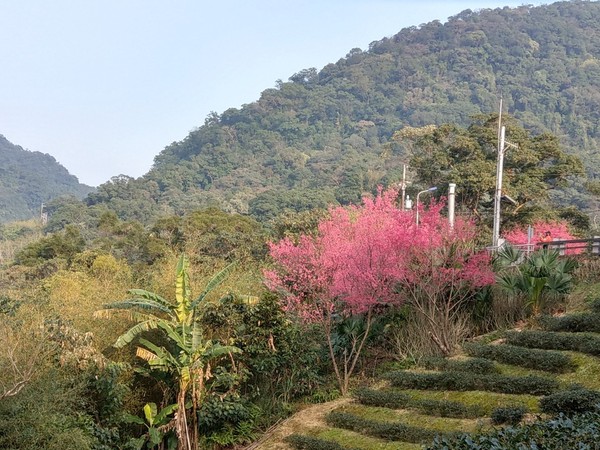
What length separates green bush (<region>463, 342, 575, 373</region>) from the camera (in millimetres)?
14080

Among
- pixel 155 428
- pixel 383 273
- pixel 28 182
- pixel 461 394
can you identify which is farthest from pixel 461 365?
pixel 28 182

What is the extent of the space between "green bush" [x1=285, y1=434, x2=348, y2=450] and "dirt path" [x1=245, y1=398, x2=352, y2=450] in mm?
160

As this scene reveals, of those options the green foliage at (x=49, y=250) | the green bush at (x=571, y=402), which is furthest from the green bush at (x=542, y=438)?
the green foliage at (x=49, y=250)

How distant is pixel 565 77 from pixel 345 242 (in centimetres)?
12073

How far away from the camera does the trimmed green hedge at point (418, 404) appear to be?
13359 millimetres

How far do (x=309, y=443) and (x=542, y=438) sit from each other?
27.1ft

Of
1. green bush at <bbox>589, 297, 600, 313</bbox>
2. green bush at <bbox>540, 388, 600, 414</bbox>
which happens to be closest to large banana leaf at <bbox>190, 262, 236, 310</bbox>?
green bush at <bbox>540, 388, 600, 414</bbox>

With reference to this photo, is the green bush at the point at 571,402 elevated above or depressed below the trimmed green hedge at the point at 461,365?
above

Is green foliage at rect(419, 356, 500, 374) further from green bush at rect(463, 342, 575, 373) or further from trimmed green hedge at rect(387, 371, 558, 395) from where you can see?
trimmed green hedge at rect(387, 371, 558, 395)

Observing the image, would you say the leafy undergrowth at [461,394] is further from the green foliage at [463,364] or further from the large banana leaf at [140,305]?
the large banana leaf at [140,305]

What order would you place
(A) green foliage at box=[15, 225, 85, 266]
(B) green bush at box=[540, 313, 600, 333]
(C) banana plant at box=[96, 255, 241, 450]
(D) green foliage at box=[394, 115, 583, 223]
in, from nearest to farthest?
(B) green bush at box=[540, 313, 600, 333], (C) banana plant at box=[96, 255, 241, 450], (D) green foliage at box=[394, 115, 583, 223], (A) green foliage at box=[15, 225, 85, 266]

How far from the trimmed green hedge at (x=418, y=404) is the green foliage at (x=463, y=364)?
1.23 m

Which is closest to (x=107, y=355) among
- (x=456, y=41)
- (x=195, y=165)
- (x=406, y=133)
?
(x=406, y=133)

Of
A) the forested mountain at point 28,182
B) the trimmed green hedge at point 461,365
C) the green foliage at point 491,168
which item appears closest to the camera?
the trimmed green hedge at point 461,365
